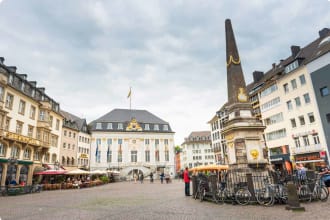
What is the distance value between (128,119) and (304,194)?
48936 mm

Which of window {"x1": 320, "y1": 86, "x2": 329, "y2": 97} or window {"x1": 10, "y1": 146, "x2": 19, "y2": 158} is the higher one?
window {"x1": 320, "y1": 86, "x2": 329, "y2": 97}

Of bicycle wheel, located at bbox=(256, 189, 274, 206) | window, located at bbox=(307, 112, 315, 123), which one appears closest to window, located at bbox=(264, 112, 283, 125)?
window, located at bbox=(307, 112, 315, 123)

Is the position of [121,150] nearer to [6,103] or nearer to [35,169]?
[35,169]

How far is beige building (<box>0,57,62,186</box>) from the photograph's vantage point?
2219cm

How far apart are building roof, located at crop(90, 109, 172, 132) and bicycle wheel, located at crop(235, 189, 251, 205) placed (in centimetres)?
4535

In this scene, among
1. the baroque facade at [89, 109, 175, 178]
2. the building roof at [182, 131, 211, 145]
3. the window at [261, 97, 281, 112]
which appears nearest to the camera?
the window at [261, 97, 281, 112]

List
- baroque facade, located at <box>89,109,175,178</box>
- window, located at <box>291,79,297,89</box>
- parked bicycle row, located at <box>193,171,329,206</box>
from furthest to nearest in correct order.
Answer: baroque facade, located at <box>89,109,175,178</box>, window, located at <box>291,79,297,89</box>, parked bicycle row, located at <box>193,171,329,206</box>

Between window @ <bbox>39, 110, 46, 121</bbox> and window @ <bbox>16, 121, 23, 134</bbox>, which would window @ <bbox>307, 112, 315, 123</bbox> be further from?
window @ <bbox>16, 121, 23, 134</bbox>

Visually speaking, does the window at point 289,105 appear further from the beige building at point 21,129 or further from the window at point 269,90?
the beige building at point 21,129

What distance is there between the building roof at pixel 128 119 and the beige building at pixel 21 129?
65.3 feet

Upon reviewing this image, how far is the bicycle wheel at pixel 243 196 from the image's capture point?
8.83 meters

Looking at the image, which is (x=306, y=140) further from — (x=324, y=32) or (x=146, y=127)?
(x=146, y=127)

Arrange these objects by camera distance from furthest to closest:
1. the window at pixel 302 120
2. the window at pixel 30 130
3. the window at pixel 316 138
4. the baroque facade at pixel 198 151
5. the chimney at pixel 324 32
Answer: the baroque facade at pixel 198 151 < the chimney at pixel 324 32 < the window at pixel 302 120 < the window at pixel 316 138 < the window at pixel 30 130

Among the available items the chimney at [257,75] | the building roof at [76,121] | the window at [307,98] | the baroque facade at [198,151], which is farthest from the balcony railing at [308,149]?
the baroque facade at [198,151]
